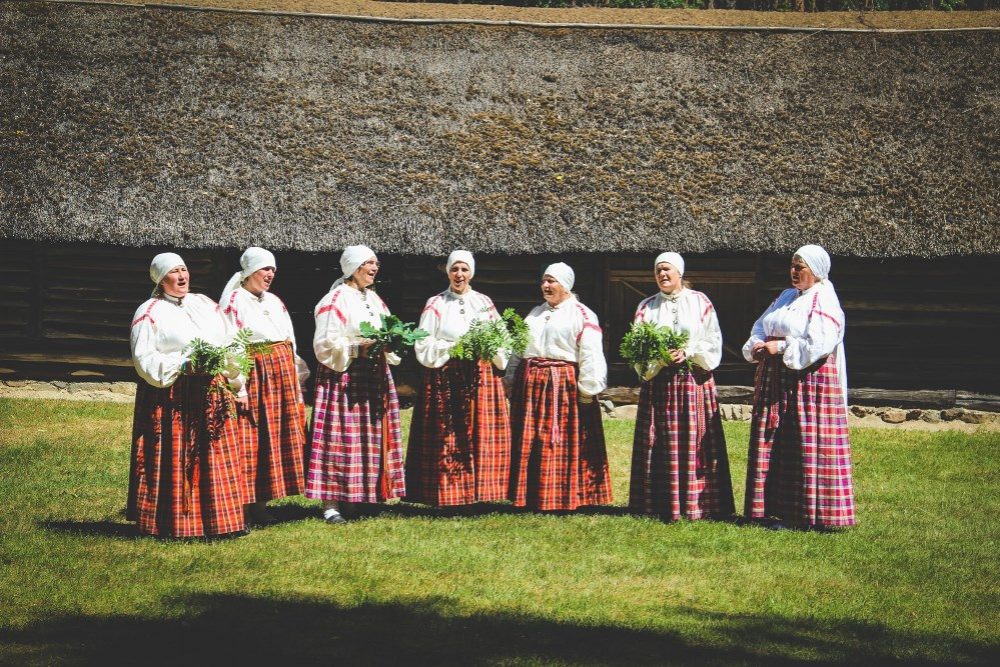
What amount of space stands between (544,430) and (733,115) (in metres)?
7.65

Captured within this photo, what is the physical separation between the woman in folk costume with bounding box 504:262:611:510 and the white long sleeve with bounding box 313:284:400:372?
0.98 m

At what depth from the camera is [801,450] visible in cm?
743

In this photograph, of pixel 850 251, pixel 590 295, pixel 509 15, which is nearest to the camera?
pixel 850 251

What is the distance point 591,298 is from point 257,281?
22.3ft

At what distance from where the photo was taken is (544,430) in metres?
7.86

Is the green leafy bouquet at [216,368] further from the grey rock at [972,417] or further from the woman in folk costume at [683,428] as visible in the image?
the grey rock at [972,417]

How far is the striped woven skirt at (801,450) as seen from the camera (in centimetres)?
743

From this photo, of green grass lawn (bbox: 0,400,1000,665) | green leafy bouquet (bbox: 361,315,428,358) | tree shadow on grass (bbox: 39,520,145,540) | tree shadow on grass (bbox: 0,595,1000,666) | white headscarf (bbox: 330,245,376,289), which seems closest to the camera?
tree shadow on grass (bbox: 0,595,1000,666)

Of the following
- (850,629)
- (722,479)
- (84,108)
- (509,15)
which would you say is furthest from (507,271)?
(850,629)

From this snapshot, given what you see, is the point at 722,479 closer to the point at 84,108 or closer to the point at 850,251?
the point at 850,251

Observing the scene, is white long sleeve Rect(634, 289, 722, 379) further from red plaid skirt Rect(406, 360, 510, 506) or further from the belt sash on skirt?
red plaid skirt Rect(406, 360, 510, 506)

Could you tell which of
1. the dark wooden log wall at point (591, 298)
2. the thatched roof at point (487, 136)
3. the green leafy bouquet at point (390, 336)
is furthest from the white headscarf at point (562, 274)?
the dark wooden log wall at point (591, 298)

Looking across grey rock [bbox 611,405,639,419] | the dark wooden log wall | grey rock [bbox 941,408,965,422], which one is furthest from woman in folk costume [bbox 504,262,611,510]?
grey rock [bbox 941,408,965,422]

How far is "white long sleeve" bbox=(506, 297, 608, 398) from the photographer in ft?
25.7
